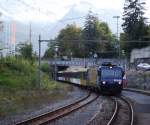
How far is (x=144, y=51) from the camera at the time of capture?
110500 mm

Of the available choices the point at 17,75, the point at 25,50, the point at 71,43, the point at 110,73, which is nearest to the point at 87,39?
the point at 71,43

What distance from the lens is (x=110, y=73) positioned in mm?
51500

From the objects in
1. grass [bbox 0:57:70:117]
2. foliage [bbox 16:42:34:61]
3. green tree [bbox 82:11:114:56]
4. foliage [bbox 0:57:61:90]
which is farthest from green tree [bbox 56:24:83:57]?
grass [bbox 0:57:70:117]

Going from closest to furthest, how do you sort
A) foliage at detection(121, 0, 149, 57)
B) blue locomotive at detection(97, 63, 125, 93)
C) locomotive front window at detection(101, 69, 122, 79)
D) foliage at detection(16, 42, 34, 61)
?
blue locomotive at detection(97, 63, 125, 93), locomotive front window at detection(101, 69, 122, 79), foliage at detection(16, 42, 34, 61), foliage at detection(121, 0, 149, 57)

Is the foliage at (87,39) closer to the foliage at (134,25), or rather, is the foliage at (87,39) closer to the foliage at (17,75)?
the foliage at (134,25)

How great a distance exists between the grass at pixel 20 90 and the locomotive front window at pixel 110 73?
4.38m

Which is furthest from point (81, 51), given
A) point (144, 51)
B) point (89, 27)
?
point (144, 51)

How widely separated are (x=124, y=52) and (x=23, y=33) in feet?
120

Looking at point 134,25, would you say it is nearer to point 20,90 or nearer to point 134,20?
point 134,20

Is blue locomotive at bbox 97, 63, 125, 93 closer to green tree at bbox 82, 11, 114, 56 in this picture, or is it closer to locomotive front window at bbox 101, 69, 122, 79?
locomotive front window at bbox 101, 69, 122, 79

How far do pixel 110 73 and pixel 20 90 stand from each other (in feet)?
31.5

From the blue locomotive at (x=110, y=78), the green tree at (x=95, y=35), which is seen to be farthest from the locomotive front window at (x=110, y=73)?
the green tree at (x=95, y=35)

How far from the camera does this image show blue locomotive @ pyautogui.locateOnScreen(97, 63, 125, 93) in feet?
166

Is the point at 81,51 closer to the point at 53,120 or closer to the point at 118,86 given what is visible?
the point at 118,86
